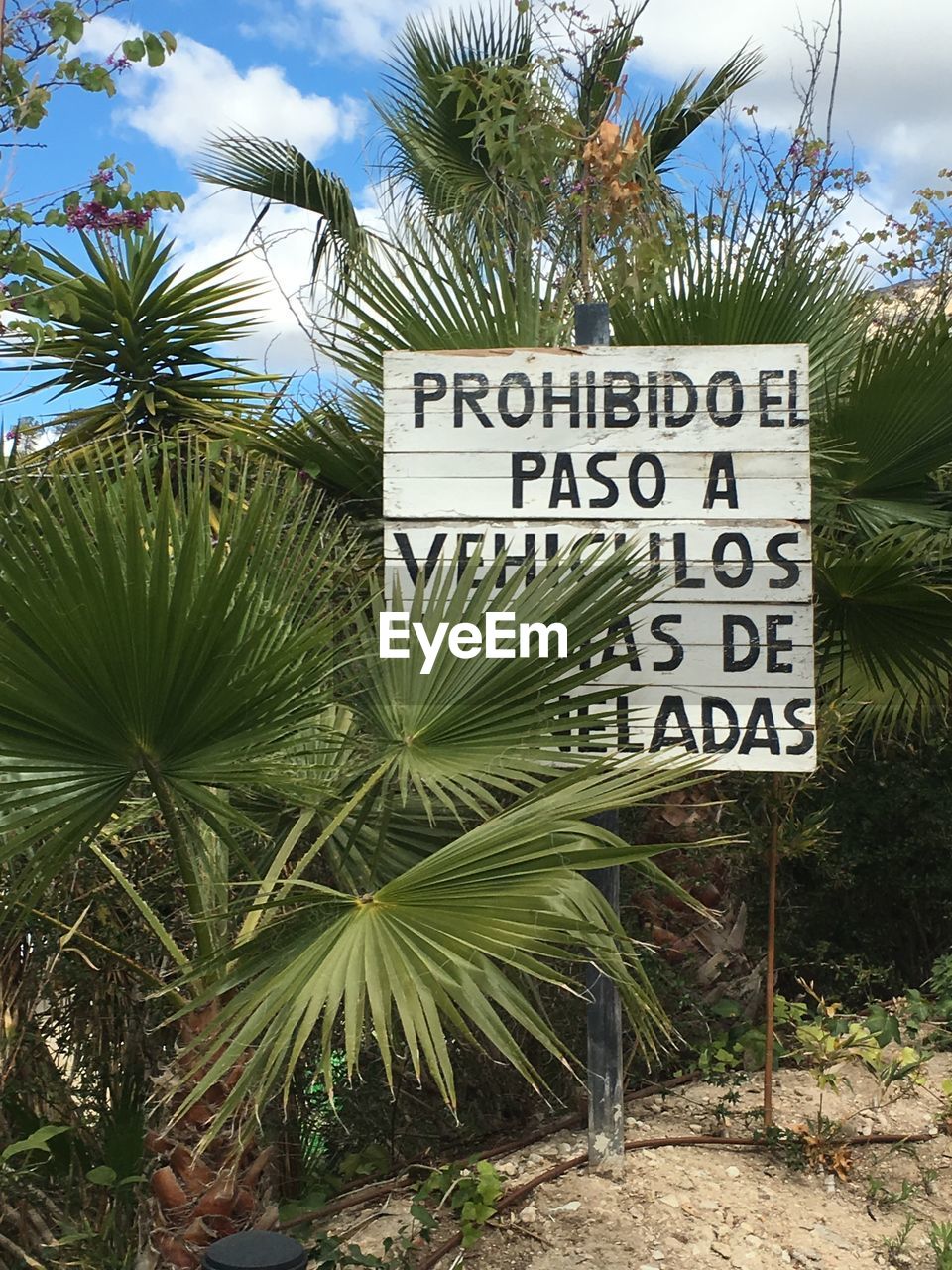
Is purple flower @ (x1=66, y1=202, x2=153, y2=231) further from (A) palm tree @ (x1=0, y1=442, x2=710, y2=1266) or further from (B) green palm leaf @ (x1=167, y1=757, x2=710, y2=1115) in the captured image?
(B) green palm leaf @ (x1=167, y1=757, x2=710, y2=1115)

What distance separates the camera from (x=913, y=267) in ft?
28.7

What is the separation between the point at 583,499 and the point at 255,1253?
195cm

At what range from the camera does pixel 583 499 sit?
3309mm

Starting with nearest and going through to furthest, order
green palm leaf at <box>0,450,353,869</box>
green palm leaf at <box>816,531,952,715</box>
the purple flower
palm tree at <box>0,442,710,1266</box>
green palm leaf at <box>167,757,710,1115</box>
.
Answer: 1. green palm leaf at <box>167,757,710,1115</box>
2. palm tree at <box>0,442,710,1266</box>
3. green palm leaf at <box>0,450,353,869</box>
4. green palm leaf at <box>816,531,952,715</box>
5. the purple flower

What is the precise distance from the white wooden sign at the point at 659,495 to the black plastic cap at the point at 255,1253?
142 centimetres

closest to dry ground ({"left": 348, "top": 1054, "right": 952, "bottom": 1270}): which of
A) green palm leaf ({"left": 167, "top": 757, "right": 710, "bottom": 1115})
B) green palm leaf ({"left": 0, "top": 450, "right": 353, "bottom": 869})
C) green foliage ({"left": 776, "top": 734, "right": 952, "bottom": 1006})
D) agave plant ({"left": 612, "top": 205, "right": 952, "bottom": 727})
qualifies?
green palm leaf ({"left": 167, "top": 757, "right": 710, "bottom": 1115})

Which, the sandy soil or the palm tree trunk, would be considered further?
the sandy soil

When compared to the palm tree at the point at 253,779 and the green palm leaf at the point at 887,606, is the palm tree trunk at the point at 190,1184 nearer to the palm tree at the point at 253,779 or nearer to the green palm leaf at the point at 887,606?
the palm tree at the point at 253,779

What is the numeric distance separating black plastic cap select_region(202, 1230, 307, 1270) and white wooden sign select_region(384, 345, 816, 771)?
56.1 inches

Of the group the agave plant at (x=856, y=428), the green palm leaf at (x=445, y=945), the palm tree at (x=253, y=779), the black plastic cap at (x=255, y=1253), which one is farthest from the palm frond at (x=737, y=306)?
the black plastic cap at (x=255, y=1253)

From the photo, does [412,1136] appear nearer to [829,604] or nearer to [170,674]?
[829,604]

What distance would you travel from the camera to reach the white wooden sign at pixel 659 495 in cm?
324

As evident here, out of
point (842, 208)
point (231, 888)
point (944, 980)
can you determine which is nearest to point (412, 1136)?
point (231, 888)

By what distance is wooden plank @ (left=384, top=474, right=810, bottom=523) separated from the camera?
328 centimetres
